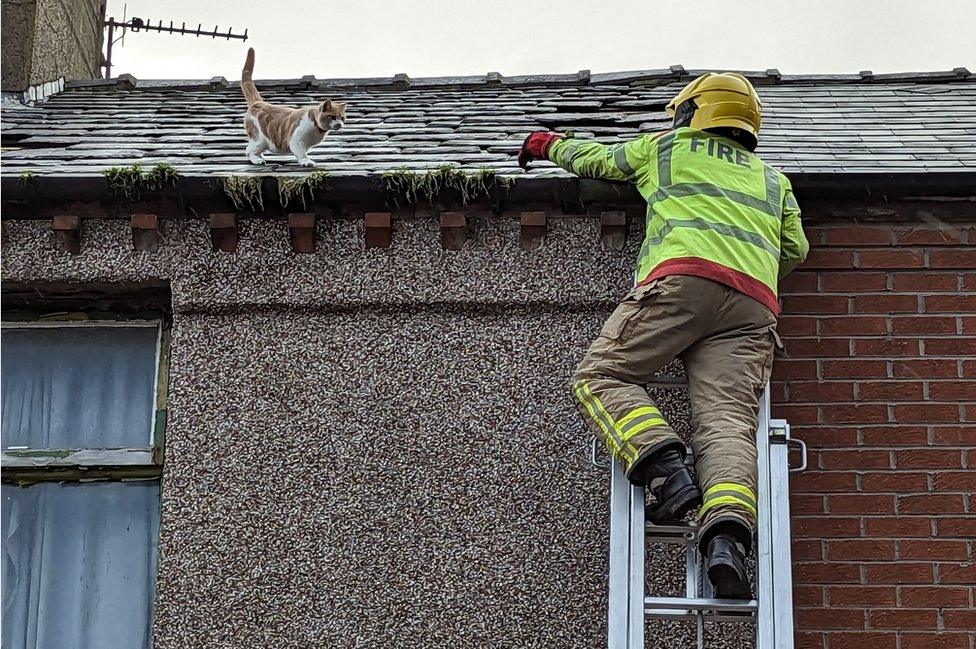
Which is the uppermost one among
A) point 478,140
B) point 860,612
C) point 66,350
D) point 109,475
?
point 478,140

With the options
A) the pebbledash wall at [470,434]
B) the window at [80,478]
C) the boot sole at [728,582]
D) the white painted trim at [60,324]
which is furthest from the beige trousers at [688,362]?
the white painted trim at [60,324]

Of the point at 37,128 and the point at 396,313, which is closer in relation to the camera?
the point at 396,313

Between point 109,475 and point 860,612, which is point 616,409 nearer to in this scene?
point 860,612

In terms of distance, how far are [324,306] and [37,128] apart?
268 cm

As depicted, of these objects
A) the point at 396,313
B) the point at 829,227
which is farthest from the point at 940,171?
the point at 396,313

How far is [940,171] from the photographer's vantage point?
5.61 meters

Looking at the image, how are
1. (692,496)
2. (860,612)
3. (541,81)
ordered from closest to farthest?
(692,496)
(860,612)
(541,81)

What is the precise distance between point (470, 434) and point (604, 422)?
924 mm

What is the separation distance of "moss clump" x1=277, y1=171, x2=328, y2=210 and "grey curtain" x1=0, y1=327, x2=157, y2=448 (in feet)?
3.12

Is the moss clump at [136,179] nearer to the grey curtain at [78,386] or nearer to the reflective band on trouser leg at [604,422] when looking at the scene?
the grey curtain at [78,386]

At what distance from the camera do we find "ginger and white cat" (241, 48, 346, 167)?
5927 millimetres

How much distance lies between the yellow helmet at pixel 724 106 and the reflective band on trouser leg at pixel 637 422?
1239 mm

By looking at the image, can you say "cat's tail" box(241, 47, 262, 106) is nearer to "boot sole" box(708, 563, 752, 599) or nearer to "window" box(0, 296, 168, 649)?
"window" box(0, 296, 168, 649)

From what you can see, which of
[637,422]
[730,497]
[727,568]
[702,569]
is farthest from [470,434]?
[727,568]
